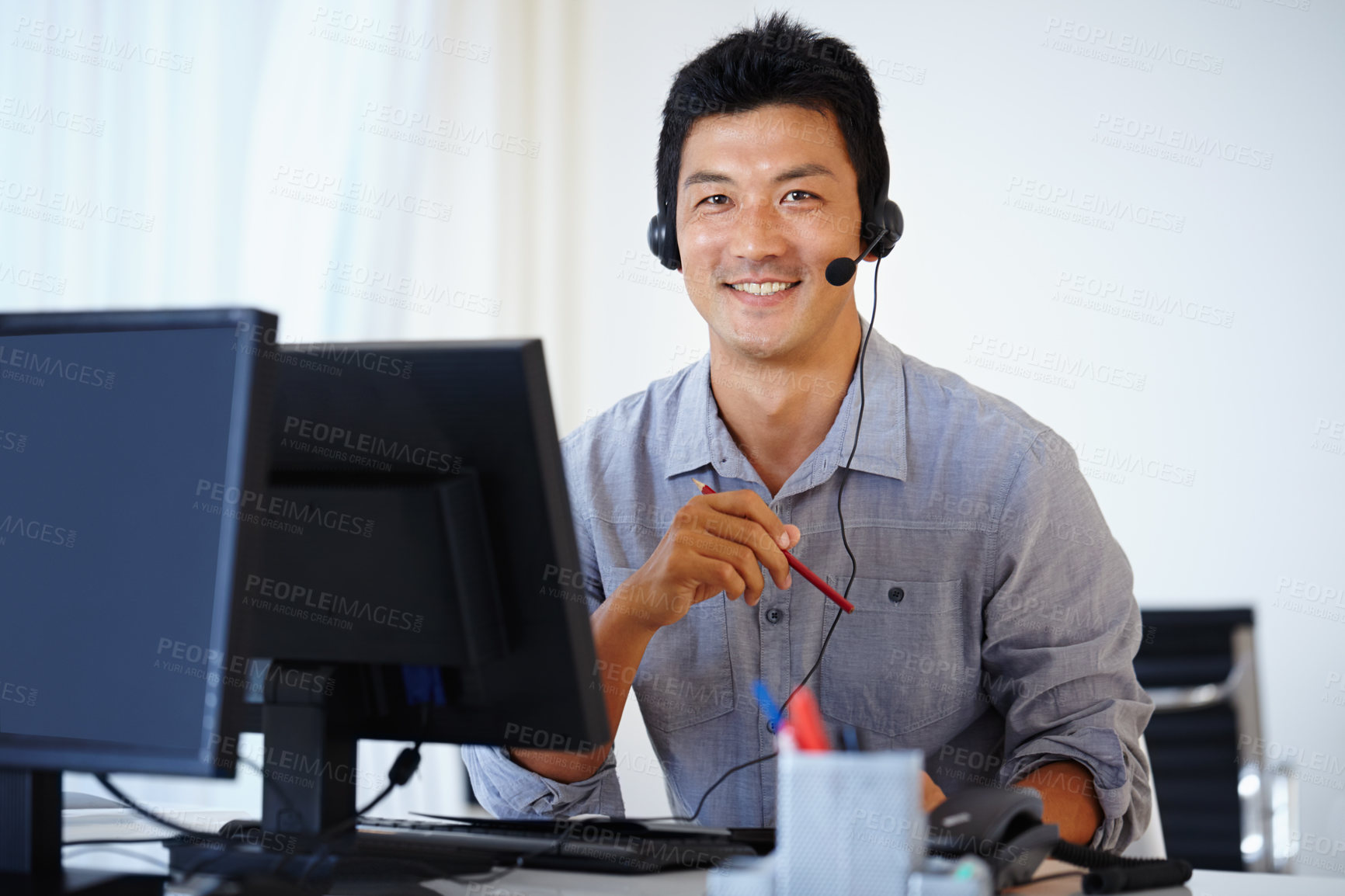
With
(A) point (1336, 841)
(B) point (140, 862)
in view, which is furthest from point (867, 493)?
(A) point (1336, 841)

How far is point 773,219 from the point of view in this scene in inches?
58.3

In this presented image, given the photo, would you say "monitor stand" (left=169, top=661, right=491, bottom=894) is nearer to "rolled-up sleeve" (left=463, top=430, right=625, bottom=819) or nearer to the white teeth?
"rolled-up sleeve" (left=463, top=430, right=625, bottom=819)

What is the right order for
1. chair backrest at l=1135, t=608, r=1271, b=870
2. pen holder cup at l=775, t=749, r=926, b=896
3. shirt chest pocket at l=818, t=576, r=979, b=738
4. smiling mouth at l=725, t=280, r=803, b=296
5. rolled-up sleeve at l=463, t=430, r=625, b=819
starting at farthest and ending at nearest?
chair backrest at l=1135, t=608, r=1271, b=870 < smiling mouth at l=725, t=280, r=803, b=296 < shirt chest pocket at l=818, t=576, r=979, b=738 < rolled-up sleeve at l=463, t=430, r=625, b=819 < pen holder cup at l=775, t=749, r=926, b=896

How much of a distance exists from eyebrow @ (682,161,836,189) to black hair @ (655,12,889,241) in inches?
2.4

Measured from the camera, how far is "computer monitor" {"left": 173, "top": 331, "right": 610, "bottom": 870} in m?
0.83

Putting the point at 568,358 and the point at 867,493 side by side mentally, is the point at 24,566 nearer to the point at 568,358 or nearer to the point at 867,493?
the point at 867,493

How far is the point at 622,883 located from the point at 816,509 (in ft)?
2.18

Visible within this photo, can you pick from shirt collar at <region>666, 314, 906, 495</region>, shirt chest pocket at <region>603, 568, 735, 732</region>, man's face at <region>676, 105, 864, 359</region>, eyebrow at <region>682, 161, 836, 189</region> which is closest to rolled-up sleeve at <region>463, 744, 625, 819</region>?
shirt chest pocket at <region>603, 568, 735, 732</region>

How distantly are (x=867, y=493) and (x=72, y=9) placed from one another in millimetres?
1700

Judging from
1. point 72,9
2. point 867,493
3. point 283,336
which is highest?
point 72,9

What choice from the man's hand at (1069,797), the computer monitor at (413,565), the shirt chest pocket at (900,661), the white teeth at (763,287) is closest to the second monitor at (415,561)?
the computer monitor at (413,565)

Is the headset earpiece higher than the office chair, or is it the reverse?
the headset earpiece

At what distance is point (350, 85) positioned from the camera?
2541mm

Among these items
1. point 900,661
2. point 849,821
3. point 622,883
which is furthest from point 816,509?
point 849,821
